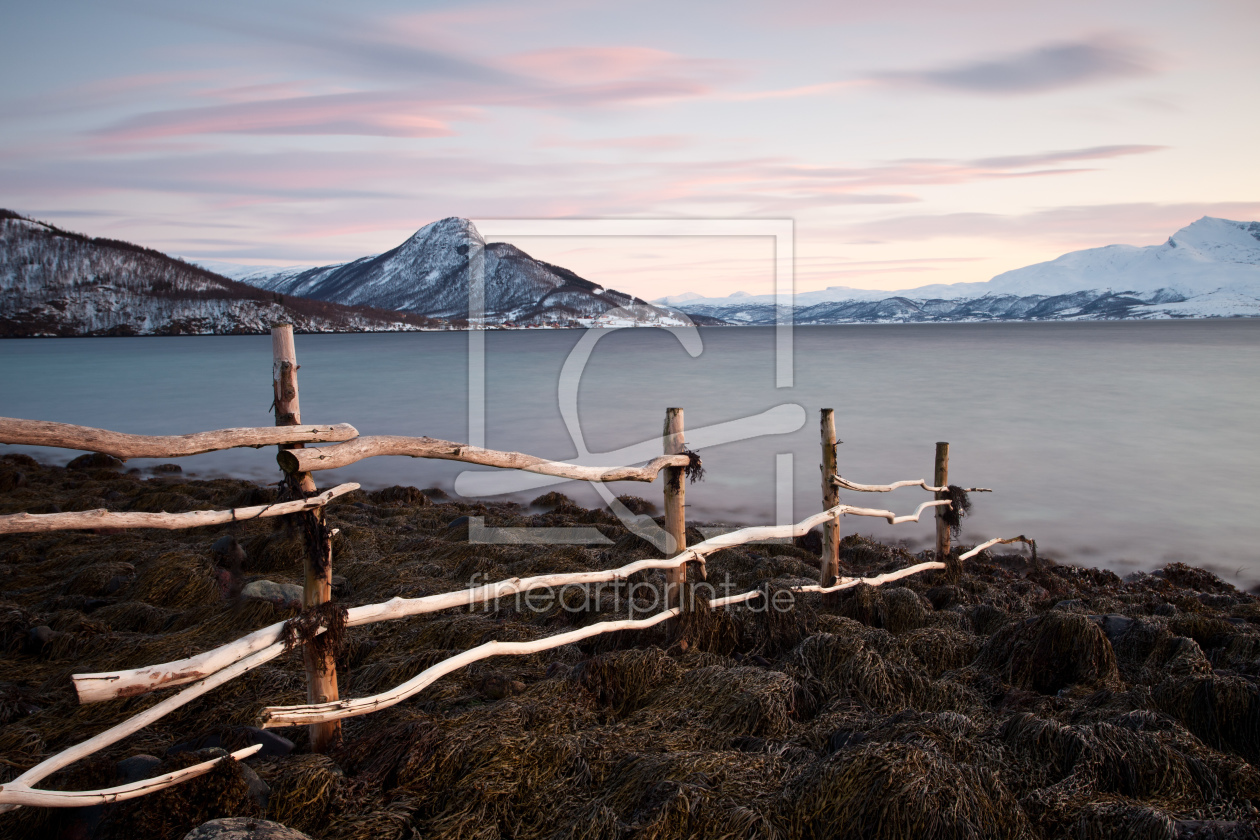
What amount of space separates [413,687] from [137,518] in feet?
5.31

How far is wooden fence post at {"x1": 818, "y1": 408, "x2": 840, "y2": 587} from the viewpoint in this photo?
262 inches

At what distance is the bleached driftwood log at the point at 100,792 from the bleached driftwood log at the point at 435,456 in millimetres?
1320

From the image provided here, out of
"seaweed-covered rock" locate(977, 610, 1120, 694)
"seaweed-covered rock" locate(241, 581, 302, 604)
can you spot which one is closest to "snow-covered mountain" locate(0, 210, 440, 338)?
"seaweed-covered rock" locate(241, 581, 302, 604)

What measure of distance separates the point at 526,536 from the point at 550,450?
43.4 feet

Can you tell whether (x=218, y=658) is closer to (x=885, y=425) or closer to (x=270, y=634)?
(x=270, y=634)

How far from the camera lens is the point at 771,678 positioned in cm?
439

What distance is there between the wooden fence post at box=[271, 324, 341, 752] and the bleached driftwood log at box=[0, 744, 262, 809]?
1.52ft

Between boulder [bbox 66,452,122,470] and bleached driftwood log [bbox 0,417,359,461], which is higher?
bleached driftwood log [bbox 0,417,359,461]

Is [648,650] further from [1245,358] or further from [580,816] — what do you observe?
[1245,358]

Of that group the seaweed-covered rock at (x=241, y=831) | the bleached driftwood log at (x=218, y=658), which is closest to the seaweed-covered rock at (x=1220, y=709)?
the bleached driftwood log at (x=218, y=658)

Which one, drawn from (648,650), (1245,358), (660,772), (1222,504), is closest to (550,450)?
(1222,504)

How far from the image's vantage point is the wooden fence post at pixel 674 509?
5.35 metres

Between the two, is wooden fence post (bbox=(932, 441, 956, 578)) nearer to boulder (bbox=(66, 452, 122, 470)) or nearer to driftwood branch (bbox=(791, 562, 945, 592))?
driftwood branch (bbox=(791, 562, 945, 592))
